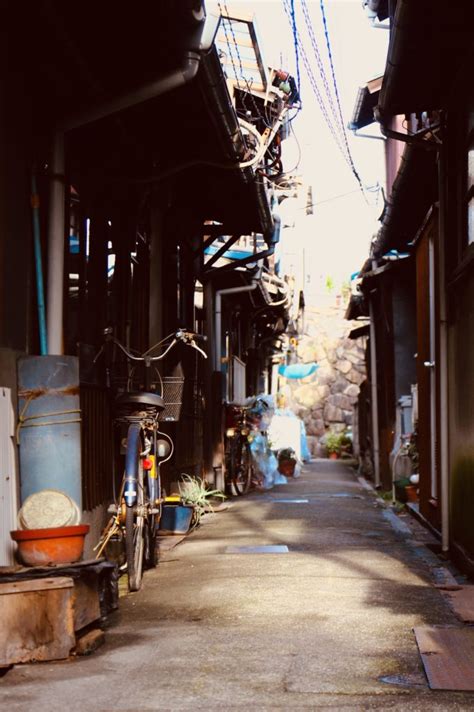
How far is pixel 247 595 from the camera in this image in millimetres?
7453

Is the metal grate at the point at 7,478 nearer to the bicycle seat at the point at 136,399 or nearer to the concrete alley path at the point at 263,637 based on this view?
the concrete alley path at the point at 263,637

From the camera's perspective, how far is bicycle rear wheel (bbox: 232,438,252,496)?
19484 mm

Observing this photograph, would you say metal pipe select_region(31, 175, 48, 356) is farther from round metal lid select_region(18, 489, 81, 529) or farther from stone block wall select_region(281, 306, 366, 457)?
stone block wall select_region(281, 306, 366, 457)

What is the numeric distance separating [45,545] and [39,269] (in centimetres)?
234

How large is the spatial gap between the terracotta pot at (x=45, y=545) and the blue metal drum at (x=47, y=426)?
0.92 m

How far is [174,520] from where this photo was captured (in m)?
11.6

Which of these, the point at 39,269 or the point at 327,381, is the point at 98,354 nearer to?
the point at 39,269

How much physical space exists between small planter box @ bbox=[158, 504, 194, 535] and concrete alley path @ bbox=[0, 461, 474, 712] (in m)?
0.61

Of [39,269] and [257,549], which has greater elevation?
[39,269]

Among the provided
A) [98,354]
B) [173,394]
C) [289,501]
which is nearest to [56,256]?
[98,354]

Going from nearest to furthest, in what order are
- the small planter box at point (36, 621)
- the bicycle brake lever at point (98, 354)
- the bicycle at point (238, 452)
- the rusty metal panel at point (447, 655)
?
the rusty metal panel at point (447, 655) < the small planter box at point (36, 621) < the bicycle brake lever at point (98, 354) < the bicycle at point (238, 452)

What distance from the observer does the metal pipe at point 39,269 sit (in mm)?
7562

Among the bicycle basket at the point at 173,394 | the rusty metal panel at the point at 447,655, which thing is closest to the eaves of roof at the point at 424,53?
the bicycle basket at the point at 173,394

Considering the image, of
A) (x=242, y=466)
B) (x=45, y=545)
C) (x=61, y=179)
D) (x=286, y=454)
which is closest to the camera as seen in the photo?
(x=45, y=545)
